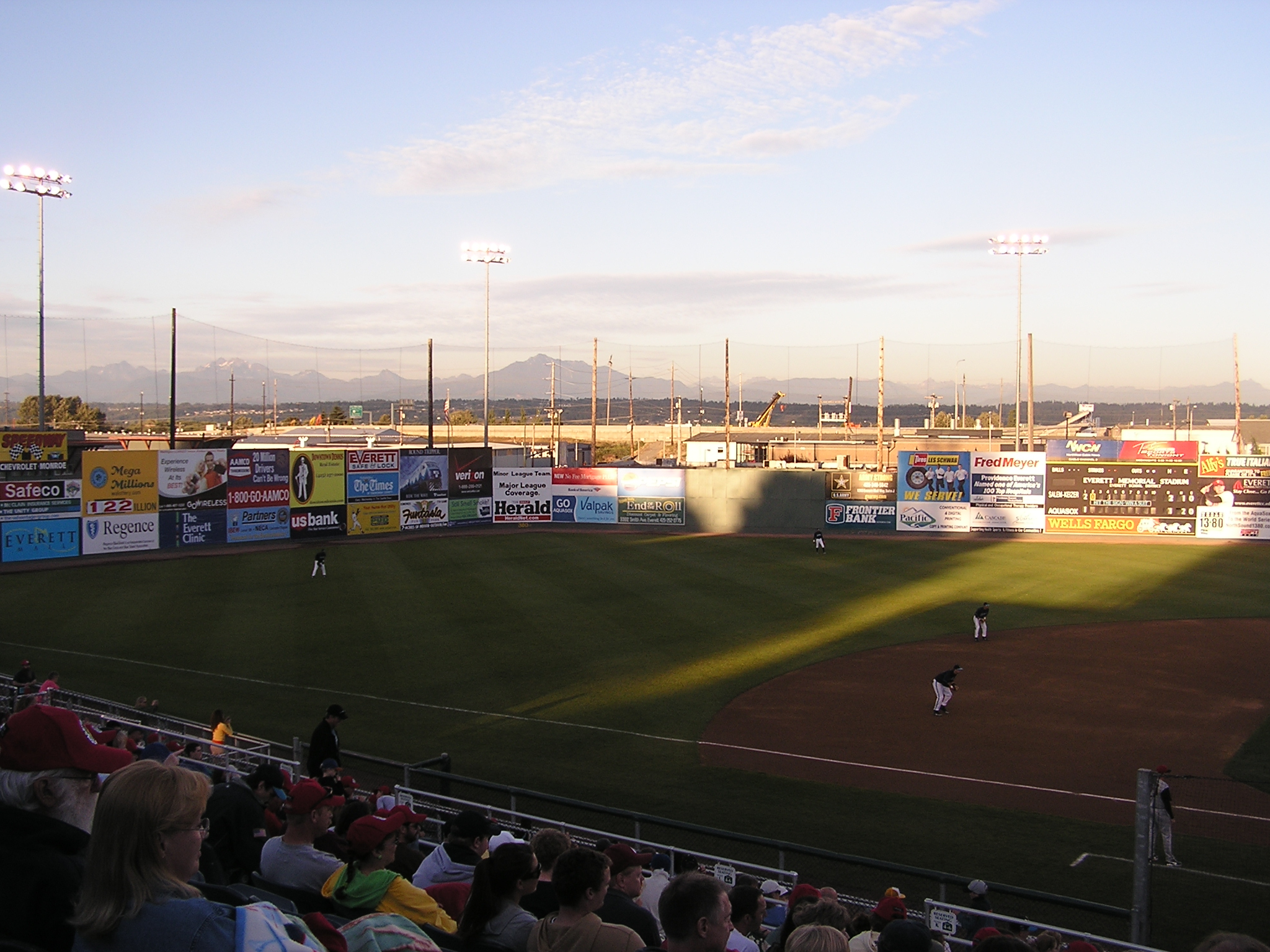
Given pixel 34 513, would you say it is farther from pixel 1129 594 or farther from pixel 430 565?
pixel 1129 594

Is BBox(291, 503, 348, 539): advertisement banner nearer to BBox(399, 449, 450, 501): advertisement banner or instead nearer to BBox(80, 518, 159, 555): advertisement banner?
BBox(399, 449, 450, 501): advertisement banner

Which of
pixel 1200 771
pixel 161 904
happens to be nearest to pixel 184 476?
pixel 1200 771

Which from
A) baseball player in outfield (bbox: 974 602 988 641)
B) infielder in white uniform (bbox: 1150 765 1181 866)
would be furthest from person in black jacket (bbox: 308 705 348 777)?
baseball player in outfield (bbox: 974 602 988 641)

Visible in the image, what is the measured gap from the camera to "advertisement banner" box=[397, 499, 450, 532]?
4622 centimetres

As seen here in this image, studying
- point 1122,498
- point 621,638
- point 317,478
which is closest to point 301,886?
point 621,638

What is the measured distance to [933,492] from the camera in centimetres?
4562

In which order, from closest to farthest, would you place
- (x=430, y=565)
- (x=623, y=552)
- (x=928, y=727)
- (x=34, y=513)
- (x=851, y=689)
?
1. (x=928, y=727)
2. (x=851, y=689)
3. (x=34, y=513)
4. (x=430, y=565)
5. (x=623, y=552)

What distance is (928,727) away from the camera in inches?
745

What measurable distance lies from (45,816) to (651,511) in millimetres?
45915

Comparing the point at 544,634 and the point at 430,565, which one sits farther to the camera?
the point at 430,565

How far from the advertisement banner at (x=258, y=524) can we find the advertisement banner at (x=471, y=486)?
26.6 feet

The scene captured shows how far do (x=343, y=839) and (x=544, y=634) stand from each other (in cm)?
2092

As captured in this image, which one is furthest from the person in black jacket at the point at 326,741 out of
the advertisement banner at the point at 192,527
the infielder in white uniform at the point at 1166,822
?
the advertisement banner at the point at 192,527

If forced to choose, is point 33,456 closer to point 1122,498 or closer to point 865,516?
point 865,516
